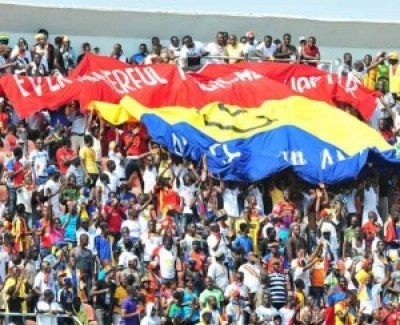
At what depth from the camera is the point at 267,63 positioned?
3841 centimetres

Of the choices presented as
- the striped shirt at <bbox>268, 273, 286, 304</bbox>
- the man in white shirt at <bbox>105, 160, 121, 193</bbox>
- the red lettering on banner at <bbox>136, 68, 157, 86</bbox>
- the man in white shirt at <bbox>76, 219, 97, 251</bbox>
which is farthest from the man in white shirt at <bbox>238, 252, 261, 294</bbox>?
the red lettering on banner at <bbox>136, 68, 157, 86</bbox>

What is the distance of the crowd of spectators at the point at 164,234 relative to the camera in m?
32.1

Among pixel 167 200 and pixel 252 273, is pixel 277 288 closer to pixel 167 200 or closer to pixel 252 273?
pixel 252 273

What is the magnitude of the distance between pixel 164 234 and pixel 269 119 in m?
4.33

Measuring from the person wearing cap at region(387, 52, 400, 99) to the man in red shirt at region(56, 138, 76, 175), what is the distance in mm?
6847

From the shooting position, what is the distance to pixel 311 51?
39375 mm

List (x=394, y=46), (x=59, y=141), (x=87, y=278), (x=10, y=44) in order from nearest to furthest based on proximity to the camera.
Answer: (x=87, y=278) < (x=59, y=141) < (x=10, y=44) < (x=394, y=46)

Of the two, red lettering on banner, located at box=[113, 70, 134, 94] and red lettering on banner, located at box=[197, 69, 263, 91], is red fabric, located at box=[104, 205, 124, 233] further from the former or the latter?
red lettering on banner, located at box=[197, 69, 263, 91]

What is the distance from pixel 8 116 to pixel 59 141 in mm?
1155

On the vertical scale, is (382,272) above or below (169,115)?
below

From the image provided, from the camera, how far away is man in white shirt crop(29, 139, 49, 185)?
34.1m

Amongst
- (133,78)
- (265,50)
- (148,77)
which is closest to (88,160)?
(133,78)

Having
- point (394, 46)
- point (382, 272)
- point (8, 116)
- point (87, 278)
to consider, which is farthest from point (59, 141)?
point (394, 46)

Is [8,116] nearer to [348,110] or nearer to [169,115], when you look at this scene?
[169,115]
